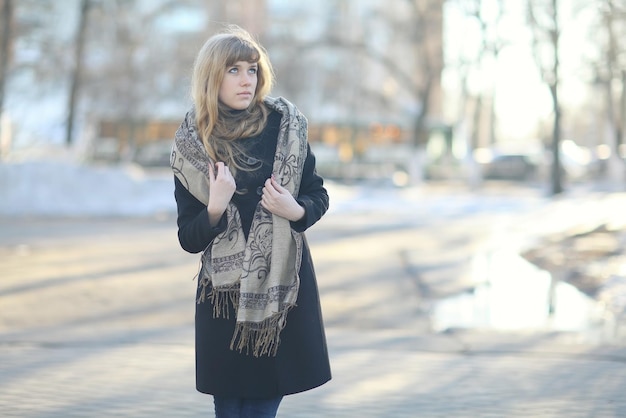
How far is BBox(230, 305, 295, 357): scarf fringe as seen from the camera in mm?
3355

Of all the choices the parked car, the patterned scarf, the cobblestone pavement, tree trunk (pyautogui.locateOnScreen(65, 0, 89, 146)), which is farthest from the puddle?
the parked car

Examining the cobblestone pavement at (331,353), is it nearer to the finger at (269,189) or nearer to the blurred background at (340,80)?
the finger at (269,189)

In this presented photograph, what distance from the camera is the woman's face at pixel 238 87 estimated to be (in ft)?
11.0

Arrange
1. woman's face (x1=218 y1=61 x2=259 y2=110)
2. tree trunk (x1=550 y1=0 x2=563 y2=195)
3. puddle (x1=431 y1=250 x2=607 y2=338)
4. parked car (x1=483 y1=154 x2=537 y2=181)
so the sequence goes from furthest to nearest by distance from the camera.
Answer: parked car (x1=483 y1=154 x2=537 y2=181)
tree trunk (x1=550 y1=0 x2=563 y2=195)
puddle (x1=431 y1=250 x2=607 y2=338)
woman's face (x1=218 y1=61 x2=259 y2=110)

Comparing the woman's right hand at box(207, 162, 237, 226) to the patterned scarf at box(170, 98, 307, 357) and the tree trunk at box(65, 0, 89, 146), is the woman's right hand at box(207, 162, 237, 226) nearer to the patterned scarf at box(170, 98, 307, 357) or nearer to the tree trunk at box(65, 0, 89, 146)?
the patterned scarf at box(170, 98, 307, 357)

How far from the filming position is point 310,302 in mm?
3473

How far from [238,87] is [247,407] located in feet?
3.52

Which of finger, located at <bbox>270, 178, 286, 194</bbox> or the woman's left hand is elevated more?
finger, located at <bbox>270, 178, 286, 194</bbox>

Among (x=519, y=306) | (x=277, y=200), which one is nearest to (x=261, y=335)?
(x=277, y=200)

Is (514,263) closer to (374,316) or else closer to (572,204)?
(374,316)

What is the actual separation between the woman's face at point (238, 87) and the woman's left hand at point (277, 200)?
0.28 meters

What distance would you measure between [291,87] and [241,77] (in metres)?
40.2

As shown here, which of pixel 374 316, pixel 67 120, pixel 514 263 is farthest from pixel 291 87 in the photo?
pixel 374 316

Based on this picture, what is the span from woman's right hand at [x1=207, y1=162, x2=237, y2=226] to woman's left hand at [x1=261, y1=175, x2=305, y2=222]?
11 cm
